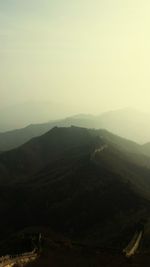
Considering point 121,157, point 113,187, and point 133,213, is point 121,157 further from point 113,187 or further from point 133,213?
point 133,213

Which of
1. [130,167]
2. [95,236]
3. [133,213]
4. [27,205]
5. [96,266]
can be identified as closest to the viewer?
[96,266]

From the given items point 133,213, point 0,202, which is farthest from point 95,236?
point 0,202

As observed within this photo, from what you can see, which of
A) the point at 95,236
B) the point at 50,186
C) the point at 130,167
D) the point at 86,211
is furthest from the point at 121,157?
the point at 95,236

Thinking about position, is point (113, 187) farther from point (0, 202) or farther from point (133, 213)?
point (0, 202)

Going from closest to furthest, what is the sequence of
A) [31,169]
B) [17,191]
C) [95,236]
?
[95,236]
[17,191]
[31,169]

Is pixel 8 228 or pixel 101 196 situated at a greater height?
pixel 101 196

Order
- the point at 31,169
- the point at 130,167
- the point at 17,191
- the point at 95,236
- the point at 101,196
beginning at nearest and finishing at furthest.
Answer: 1. the point at 95,236
2. the point at 101,196
3. the point at 17,191
4. the point at 130,167
5. the point at 31,169

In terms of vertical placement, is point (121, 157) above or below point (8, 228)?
above

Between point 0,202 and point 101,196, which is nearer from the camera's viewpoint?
point 101,196

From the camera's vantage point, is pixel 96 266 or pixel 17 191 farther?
pixel 17 191
